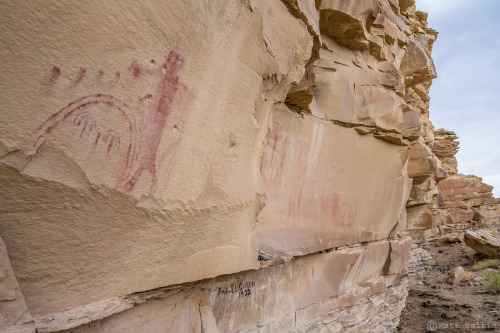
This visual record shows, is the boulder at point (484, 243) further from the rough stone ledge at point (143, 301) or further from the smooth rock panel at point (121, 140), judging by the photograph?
the smooth rock panel at point (121, 140)

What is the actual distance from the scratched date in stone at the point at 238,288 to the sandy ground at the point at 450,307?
3.31 metres

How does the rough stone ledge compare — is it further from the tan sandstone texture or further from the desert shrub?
the desert shrub

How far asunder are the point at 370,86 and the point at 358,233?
173cm

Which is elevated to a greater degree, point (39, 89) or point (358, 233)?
point (39, 89)

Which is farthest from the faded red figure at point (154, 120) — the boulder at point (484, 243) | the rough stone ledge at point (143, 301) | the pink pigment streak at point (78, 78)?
the boulder at point (484, 243)

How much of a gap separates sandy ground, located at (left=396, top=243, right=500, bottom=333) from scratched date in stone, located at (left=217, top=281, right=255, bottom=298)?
3309 millimetres

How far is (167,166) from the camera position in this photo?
1.36 m

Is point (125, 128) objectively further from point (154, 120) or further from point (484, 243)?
point (484, 243)

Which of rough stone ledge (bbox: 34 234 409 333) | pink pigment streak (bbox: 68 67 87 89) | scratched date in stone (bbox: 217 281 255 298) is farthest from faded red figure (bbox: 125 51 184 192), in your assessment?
scratched date in stone (bbox: 217 281 255 298)

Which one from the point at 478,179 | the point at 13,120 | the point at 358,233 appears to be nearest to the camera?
the point at 13,120

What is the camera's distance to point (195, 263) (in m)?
1.61

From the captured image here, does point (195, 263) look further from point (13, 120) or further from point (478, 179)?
point (478, 179)

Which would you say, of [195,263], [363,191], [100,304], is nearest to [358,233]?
[363,191]

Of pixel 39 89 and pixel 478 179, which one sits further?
pixel 478 179
